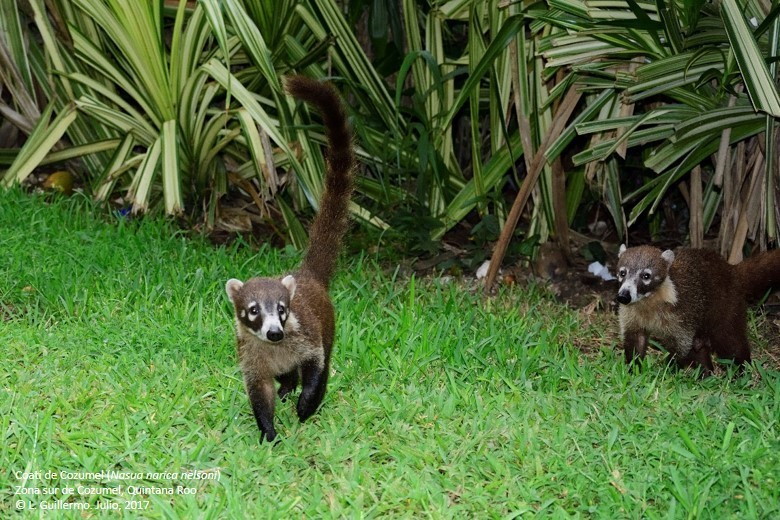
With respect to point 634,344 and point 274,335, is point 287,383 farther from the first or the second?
point 634,344

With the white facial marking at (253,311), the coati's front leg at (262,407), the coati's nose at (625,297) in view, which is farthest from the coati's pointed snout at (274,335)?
the coati's nose at (625,297)

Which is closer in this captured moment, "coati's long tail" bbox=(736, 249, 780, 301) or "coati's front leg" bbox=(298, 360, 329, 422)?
"coati's front leg" bbox=(298, 360, 329, 422)

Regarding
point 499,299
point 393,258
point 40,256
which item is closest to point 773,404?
point 499,299

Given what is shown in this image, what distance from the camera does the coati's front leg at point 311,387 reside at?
12.4ft

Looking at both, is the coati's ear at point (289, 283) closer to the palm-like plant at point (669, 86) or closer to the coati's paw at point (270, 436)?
the coati's paw at point (270, 436)

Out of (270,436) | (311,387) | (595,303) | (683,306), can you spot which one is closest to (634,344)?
(683,306)

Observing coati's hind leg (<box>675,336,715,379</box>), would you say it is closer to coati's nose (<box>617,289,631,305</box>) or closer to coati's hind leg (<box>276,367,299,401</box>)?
coati's nose (<box>617,289,631,305</box>)

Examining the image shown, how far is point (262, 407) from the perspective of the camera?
3740 millimetres

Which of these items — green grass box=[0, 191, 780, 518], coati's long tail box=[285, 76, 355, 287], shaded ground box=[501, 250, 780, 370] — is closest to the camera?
green grass box=[0, 191, 780, 518]

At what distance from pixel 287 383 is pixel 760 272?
2.43 meters

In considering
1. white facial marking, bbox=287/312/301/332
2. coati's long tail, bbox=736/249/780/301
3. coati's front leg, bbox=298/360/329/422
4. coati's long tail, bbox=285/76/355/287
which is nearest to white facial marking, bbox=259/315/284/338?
white facial marking, bbox=287/312/301/332

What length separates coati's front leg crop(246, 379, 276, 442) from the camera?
3.73 metres

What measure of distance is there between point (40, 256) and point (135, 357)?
1.37 metres

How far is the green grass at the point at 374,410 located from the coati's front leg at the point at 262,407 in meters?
0.07
